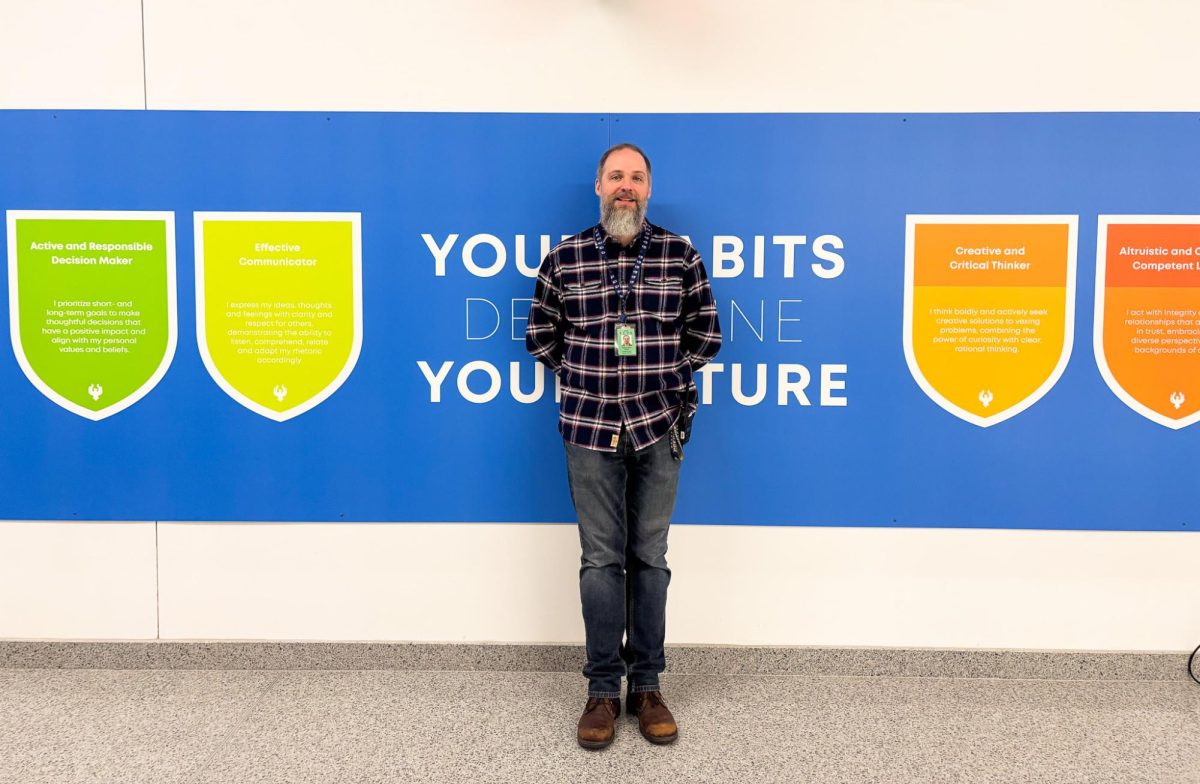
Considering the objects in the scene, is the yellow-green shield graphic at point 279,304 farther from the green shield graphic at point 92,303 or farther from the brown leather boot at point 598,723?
the brown leather boot at point 598,723

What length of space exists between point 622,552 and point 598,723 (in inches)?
19.0

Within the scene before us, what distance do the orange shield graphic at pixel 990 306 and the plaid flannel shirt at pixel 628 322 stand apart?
0.72 meters

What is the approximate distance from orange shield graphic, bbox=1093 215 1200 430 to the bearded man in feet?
4.27

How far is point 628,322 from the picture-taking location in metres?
2.31

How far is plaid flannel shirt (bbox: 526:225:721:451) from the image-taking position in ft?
7.50

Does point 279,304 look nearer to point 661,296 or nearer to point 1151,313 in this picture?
point 661,296

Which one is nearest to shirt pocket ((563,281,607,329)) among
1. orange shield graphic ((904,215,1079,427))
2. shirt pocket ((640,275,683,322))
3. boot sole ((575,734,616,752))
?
shirt pocket ((640,275,683,322))

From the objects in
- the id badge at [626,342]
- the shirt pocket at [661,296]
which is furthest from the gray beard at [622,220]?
the id badge at [626,342]

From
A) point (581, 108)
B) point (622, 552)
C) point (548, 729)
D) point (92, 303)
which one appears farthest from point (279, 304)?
point (548, 729)

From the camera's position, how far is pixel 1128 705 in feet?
8.25

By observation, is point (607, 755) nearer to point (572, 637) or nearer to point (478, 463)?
A: point (572, 637)

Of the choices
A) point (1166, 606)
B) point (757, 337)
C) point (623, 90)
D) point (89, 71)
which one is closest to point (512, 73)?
point (623, 90)

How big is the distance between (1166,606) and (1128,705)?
382mm

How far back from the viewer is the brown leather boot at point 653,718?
228cm
